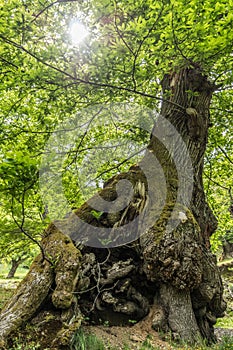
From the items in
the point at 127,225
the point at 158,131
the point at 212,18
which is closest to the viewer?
the point at 212,18

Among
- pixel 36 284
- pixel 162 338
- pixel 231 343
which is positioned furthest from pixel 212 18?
pixel 231 343

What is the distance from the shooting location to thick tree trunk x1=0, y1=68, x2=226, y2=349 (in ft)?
11.0

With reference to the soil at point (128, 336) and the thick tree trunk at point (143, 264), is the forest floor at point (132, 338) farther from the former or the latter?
the thick tree trunk at point (143, 264)

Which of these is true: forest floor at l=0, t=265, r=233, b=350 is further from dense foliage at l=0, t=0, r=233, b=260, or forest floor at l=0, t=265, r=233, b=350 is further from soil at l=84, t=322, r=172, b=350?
dense foliage at l=0, t=0, r=233, b=260

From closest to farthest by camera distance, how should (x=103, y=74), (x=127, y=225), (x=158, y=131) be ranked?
1. (x=103, y=74)
2. (x=127, y=225)
3. (x=158, y=131)

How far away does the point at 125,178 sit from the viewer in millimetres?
4918

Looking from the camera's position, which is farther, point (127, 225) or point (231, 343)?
point (127, 225)

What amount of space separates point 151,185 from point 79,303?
6.91 ft

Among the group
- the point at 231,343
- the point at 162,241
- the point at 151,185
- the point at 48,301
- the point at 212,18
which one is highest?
the point at 212,18

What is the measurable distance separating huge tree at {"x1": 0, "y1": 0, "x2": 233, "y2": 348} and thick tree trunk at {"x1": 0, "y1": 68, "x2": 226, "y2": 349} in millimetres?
16

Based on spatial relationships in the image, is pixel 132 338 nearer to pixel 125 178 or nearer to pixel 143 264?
pixel 143 264

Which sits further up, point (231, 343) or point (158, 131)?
point (158, 131)

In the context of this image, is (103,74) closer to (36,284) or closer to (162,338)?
(36,284)

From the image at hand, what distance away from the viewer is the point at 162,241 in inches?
148
